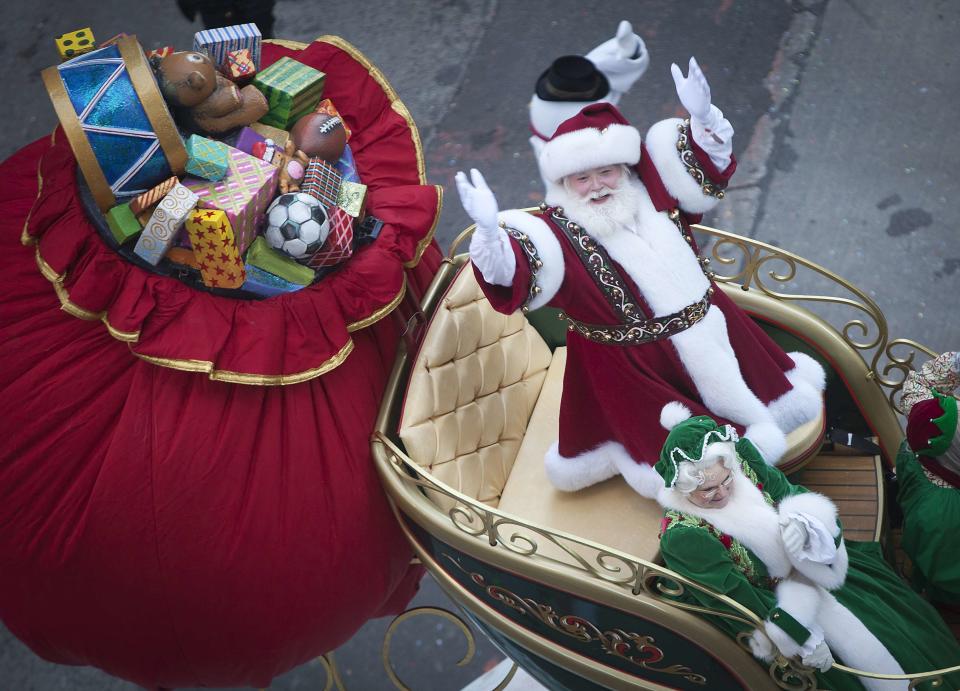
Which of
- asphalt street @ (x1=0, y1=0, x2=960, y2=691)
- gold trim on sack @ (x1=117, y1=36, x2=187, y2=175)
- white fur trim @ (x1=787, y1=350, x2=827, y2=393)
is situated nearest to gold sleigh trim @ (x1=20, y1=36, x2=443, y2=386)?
gold trim on sack @ (x1=117, y1=36, x2=187, y2=175)

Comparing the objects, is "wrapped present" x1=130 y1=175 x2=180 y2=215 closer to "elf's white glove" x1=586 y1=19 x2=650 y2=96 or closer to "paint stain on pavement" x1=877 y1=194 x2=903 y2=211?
"elf's white glove" x1=586 y1=19 x2=650 y2=96

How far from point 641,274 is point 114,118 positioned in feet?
3.82

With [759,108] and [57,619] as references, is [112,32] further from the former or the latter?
[57,619]

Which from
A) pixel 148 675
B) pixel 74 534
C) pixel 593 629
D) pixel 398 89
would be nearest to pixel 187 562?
pixel 74 534

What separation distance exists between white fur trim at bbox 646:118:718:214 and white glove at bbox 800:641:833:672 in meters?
0.98

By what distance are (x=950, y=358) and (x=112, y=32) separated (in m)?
3.83

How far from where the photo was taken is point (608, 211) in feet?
7.72

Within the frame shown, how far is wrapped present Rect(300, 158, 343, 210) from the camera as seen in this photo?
95.5 inches

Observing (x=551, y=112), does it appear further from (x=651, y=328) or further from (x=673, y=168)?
(x=651, y=328)

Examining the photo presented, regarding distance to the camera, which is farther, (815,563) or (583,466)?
(583,466)

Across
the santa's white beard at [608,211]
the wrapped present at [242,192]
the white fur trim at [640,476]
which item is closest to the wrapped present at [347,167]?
Result: the wrapped present at [242,192]

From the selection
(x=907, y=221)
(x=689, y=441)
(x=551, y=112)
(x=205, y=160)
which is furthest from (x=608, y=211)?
(x=907, y=221)

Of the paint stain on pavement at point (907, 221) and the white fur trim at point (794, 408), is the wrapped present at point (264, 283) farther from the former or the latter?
the paint stain on pavement at point (907, 221)

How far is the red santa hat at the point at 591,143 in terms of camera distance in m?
2.30
